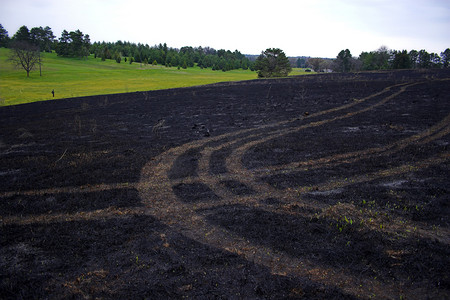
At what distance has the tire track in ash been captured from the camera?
21.0ft

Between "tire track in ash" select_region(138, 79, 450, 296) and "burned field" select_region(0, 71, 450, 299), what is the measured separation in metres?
0.05

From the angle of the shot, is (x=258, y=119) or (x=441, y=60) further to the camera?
(x=441, y=60)

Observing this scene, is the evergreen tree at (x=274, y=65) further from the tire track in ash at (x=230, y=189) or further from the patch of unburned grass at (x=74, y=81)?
the tire track in ash at (x=230, y=189)

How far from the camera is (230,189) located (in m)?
9.98

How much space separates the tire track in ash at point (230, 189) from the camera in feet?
21.0

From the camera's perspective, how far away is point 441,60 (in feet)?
373

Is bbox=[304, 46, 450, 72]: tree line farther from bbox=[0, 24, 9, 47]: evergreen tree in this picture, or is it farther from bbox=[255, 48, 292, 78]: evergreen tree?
bbox=[0, 24, 9, 47]: evergreen tree

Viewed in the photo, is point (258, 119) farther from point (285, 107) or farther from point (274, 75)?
point (274, 75)

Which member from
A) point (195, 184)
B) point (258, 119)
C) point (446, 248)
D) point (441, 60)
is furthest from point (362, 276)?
point (441, 60)

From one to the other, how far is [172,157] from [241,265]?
8503mm

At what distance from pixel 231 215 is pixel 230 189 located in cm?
179

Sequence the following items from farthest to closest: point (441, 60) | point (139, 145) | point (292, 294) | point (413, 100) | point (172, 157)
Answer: point (441, 60), point (413, 100), point (139, 145), point (172, 157), point (292, 294)

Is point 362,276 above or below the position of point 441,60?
below

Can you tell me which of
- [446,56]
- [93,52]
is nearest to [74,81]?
[93,52]
